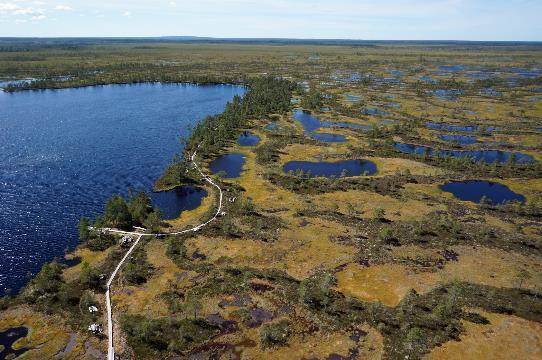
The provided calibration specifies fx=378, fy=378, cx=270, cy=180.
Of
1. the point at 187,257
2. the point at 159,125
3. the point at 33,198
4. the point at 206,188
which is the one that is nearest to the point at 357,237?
the point at 187,257

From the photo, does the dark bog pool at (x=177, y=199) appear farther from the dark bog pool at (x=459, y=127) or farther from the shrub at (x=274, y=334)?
the dark bog pool at (x=459, y=127)

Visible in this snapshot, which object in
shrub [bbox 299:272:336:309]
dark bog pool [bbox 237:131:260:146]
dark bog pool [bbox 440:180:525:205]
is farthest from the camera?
dark bog pool [bbox 237:131:260:146]

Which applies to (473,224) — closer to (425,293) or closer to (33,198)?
(425,293)

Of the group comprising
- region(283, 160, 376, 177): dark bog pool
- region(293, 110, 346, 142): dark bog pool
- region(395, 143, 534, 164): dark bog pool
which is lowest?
region(283, 160, 376, 177): dark bog pool

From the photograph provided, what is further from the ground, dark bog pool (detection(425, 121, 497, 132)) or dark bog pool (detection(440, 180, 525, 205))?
dark bog pool (detection(425, 121, 497, 132))

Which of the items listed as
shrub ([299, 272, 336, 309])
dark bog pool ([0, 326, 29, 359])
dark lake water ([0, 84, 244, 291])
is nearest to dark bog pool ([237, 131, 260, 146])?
dark lake water ([0, 84, 244, 291])

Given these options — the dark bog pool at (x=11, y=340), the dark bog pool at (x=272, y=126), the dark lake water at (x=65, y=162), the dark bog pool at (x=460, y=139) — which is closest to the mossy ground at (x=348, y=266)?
the dark bog pool at (x=11, y=340)

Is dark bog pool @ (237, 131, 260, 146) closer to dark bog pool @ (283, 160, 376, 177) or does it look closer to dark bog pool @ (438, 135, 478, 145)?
dark bog pool @ (283, 160, 376, 177)
